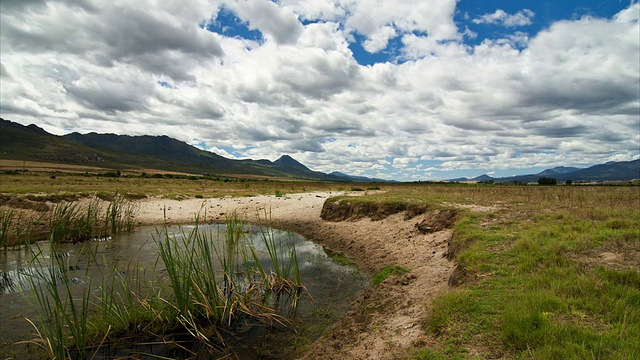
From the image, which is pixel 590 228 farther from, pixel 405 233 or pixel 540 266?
pixel 405 233

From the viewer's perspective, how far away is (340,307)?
33.6 ft

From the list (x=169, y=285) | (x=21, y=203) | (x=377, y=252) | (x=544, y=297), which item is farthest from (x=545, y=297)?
(x=21, y=203)

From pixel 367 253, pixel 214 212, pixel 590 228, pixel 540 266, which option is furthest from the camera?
pixel 214 212

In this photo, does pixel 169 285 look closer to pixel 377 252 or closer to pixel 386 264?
pixel 386 264

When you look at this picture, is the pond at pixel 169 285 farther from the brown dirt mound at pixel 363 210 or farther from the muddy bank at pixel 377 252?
the brown dirt mound at pixel 363 210

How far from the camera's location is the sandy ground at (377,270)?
23.3ft

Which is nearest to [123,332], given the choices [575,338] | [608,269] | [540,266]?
[575,338]

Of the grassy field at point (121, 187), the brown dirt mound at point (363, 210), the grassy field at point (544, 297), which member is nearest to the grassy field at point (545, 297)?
the grassy field at point (544, 297)

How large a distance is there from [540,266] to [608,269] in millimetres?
1321

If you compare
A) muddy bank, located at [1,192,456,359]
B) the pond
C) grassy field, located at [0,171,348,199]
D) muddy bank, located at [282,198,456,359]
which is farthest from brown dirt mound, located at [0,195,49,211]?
muddy bank, located at [282,198,456,359]

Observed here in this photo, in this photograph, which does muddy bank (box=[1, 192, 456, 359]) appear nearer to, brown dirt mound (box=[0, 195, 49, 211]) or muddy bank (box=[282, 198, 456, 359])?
muddy bank (box=[282, 198, 456, 359])

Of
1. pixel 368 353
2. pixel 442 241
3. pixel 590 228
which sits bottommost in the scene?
pixel 368 353

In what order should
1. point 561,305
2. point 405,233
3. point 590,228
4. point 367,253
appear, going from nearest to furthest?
point 561,305, point 590,228, point 367,253, point 405,233

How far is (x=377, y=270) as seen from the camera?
13992mm
